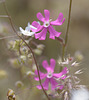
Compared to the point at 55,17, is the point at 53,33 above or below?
above

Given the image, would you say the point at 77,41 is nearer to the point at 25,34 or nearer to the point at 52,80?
the point at 52,80

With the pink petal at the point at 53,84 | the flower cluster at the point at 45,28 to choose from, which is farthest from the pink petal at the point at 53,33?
the pink petal at the point at 53,84

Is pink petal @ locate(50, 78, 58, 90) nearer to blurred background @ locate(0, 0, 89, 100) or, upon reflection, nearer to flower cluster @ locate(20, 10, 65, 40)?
flower cluster @ locate(20, 10, 65, 40)

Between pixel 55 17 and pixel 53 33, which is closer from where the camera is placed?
pixel 53 33

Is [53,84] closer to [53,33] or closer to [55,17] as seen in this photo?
[53,33]

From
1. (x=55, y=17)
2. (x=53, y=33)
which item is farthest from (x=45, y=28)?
(x=55, y=17)

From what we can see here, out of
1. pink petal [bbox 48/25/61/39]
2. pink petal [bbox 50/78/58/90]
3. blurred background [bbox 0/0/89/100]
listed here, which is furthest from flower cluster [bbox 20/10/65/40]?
blurred background [bbox 0/0/89/100]

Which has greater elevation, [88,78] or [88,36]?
[88,36]

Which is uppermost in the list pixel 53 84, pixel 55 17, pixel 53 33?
pixel 53 33

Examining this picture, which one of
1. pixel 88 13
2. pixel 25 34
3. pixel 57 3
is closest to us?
pixel 25 34

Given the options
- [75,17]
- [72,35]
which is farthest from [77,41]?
[75,17]

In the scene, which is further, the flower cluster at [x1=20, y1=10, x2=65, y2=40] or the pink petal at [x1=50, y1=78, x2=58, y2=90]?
the pink petal at [x1=50, y1=78, x2=58, y2=90]
